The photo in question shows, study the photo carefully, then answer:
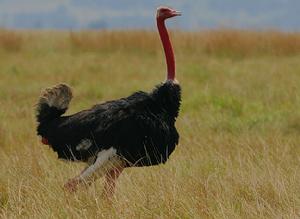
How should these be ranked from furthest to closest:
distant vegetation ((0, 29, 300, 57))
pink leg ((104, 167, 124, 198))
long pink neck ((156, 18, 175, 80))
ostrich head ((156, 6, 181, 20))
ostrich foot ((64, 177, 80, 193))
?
distant vegetation ((0, 29, 300, 57))
ostrich head ((156, 6, 181, 20))
long pink neck ((156, 18, 175, 80))
pink leg ((104, 167, 124, 198))
ostrich foot ((64, 177, 80, 193))

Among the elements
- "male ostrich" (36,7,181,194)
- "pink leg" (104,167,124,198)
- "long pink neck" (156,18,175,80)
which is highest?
"long pink neck" (156,18,175,80)

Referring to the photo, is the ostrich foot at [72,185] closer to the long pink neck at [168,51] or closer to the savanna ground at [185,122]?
the savanna ground at [185,122]

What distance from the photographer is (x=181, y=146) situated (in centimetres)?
730

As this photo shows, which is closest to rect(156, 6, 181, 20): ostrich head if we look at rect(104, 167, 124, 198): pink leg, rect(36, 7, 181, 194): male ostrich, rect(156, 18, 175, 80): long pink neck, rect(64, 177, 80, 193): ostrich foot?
rect(156, 18, 175, 80): long pink neck

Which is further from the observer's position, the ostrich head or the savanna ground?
the ostrich head

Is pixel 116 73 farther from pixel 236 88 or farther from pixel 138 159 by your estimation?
pixel 138 159

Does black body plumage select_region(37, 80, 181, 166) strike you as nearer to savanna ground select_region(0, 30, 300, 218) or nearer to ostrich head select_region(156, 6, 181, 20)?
savanna ground select_region(0, 30, 300, 218)

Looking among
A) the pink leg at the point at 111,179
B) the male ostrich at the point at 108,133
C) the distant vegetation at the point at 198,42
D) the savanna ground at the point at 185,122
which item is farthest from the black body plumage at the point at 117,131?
the distant vegetation at the point at 198,42

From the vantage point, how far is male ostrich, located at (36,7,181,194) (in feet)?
16.8

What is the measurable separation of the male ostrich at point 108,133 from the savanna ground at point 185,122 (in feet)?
0.53

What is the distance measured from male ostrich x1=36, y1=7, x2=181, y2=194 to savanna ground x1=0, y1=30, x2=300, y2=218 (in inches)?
6.3

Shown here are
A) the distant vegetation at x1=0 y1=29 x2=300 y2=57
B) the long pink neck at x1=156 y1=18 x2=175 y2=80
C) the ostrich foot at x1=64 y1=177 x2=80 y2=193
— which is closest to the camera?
the ostrich foot at x1=64 y1=177 x2=80 y2=193

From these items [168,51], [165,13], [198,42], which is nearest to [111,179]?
[168,51]

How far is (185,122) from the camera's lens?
883cm
